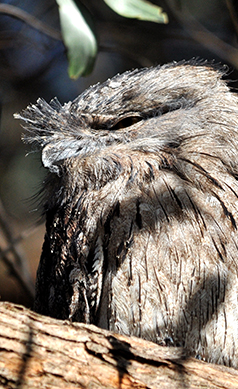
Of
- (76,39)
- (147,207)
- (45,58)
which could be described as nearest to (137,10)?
(76,39)

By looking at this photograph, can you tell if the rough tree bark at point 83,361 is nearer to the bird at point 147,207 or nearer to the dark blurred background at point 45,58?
the bird at point 147,207

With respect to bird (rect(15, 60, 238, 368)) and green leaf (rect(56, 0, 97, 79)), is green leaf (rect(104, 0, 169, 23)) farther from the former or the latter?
bird (rect(15, 60, 238, 368))

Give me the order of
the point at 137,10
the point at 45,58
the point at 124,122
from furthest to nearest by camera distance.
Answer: the point at 45,58 < the point at 124,122 < the point at 137,10

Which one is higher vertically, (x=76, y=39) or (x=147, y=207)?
(x=76, y=39)

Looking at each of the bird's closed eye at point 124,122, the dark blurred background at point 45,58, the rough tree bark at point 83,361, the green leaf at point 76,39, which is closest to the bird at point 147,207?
the bird's closed eye at point 124,122

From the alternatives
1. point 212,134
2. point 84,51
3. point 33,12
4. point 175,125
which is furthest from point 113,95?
point 33,12

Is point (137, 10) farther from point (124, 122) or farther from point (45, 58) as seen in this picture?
point (45, 58)

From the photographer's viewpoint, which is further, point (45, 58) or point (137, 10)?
point (45, 58)
